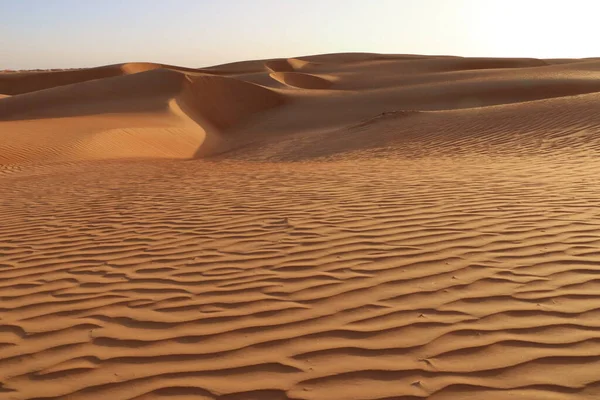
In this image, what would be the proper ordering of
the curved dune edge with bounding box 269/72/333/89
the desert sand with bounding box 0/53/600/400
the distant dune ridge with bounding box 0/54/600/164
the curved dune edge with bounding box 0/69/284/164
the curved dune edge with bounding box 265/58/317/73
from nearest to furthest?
the desert sand with bounding box 0/53/600/400 < the curved dune edge with bounding box 0/69/284/164 < the distant dune ridge with bounding box 0/54/600/164 < the curved dune edge with bounding box 269/72/333/89 < the curved dune edge with bounding box 265/58/317/73

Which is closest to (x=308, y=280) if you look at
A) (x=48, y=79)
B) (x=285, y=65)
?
(x=48, y=79)

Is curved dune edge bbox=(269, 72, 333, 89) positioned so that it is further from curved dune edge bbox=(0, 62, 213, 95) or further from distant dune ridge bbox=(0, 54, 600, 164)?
curved dune edge bbox=(0, 62, 213, 95)

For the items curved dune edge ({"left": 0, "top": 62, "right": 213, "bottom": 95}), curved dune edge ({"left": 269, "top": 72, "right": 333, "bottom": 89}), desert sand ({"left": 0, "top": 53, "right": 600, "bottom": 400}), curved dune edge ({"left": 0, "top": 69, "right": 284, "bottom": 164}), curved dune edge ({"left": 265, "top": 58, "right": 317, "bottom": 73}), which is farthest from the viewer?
curved dune edge ({"left": 265, "top": 58, "right": 317, "bottom": 73})

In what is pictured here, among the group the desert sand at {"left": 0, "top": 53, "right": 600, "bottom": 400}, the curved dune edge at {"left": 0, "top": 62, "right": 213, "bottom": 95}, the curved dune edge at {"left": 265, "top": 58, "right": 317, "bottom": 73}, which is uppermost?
the curved dune edge at {"left": 265, "top": 58, "right": 317, "bottom": 73}

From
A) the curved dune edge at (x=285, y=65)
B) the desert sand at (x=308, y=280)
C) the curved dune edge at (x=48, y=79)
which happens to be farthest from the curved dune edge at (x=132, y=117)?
the curved dune edge at (x=285, y=65)

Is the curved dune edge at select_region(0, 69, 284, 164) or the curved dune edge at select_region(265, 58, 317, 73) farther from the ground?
the curved dune edge at select_region(265, 58, 317, 73)

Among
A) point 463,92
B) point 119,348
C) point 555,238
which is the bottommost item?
point 119,348

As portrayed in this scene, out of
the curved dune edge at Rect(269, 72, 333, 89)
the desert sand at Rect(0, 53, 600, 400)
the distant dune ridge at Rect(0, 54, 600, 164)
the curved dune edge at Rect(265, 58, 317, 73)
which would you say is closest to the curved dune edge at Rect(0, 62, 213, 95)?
the curved dune edge at Rect(269, 72, 333, 89)

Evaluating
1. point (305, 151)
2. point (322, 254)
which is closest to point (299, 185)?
point (322, 254)

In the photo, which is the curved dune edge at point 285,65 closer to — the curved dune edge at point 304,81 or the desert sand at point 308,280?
the curved dune edge at point 304,81

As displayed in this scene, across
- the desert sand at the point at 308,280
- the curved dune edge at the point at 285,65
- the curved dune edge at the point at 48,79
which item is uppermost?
the curved dune edge at the point at 285,65

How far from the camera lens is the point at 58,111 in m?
23.1

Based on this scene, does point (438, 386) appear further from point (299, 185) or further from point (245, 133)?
point (245, 133)

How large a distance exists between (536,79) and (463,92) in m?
4.11
